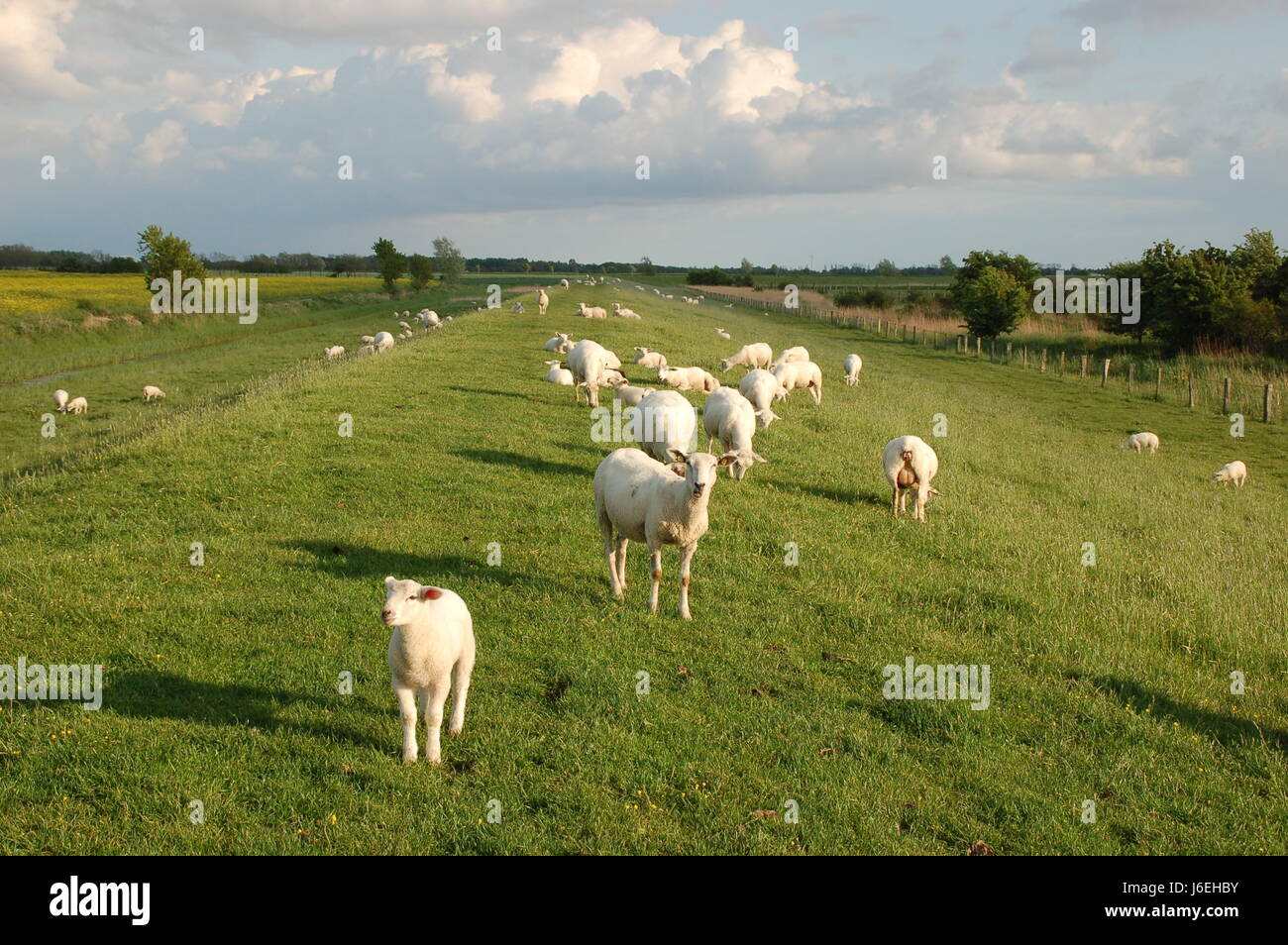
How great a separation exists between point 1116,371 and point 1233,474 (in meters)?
27.6

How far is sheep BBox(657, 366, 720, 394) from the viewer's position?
25.6 m

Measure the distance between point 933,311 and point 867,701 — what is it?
8570 centimetres

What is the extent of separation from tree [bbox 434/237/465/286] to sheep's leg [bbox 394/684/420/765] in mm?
148039

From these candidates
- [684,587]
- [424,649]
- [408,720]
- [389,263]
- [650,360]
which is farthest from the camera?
[389,263]

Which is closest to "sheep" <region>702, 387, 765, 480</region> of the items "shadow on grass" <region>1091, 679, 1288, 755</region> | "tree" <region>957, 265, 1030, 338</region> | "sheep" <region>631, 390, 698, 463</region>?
"sheep" <region>631, 390, 698, 463</region>

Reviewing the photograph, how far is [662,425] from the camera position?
16.9m

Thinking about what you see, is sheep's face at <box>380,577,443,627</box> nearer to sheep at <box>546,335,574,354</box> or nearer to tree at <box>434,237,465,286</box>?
sheep at <box>546,335,574,354</box>

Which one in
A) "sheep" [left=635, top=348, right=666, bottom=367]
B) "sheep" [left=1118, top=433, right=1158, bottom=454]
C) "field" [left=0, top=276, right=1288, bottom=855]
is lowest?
"field" [left=0, top=276, right=1288, bottom=855]

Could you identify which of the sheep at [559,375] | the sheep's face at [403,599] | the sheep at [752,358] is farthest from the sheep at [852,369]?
the sheep's face at [403,599]

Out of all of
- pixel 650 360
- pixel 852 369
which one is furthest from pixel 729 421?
pixel 852 369

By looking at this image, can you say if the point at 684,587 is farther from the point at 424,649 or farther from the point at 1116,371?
the point at 1116,371

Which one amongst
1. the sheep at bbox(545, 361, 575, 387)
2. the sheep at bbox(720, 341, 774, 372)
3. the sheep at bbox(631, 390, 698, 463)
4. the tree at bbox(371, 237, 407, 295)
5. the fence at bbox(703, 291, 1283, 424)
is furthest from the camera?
the tree at bbox(371, 237, 407, 295)

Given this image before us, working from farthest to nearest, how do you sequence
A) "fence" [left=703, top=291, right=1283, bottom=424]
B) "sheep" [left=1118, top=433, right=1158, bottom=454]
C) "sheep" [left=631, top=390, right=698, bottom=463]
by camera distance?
"fence" [left=703, top=291, right=1283, bottom=424] → "sheep" [left=1118, top=433, right=1158, bottom=454] → "sheep" [left=631, top=390, right=698, bottom=463]
